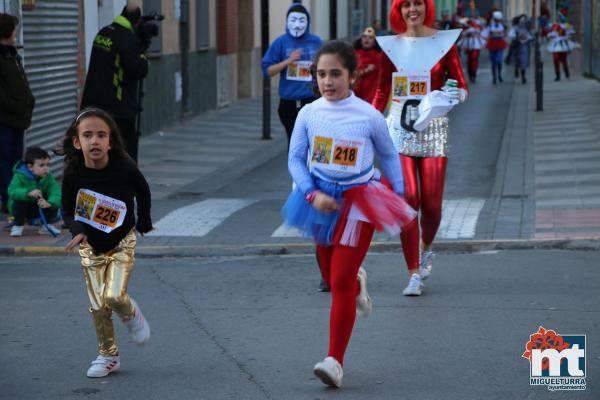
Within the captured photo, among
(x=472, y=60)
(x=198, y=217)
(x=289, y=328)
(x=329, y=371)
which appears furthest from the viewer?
(x=472, y=60)

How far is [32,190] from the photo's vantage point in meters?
10.9

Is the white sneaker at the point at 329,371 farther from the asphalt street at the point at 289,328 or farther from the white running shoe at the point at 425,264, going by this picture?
the white running shoe at the point at 425,264

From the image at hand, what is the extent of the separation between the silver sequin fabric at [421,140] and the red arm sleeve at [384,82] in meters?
0.10

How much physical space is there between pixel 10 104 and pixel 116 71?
43.2 inches

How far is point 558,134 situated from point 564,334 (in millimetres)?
13413

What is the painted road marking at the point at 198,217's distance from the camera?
11.4m

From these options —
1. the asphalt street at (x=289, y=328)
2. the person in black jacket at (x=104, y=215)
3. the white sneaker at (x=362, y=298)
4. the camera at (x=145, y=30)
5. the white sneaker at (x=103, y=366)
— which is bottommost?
the asphalt street at (x=289, y=328)

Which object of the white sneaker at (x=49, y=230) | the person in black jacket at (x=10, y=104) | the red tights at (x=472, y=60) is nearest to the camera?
the white sneaker at (x=49, y=230)

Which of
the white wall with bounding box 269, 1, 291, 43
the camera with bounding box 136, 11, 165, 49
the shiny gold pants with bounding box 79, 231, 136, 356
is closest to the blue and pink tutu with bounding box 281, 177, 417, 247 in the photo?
the shiny gold pants with bounding box 79, 231, 136, 356

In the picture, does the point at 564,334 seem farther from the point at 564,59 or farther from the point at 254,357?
the point at 564,59

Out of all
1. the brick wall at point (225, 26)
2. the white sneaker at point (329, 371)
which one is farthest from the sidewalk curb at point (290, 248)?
the brick wall at point (225, 26)

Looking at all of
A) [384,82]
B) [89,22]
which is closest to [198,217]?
[384,82]

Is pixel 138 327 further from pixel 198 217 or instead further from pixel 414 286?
pixel 198 217

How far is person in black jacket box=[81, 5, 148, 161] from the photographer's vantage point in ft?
40.8
